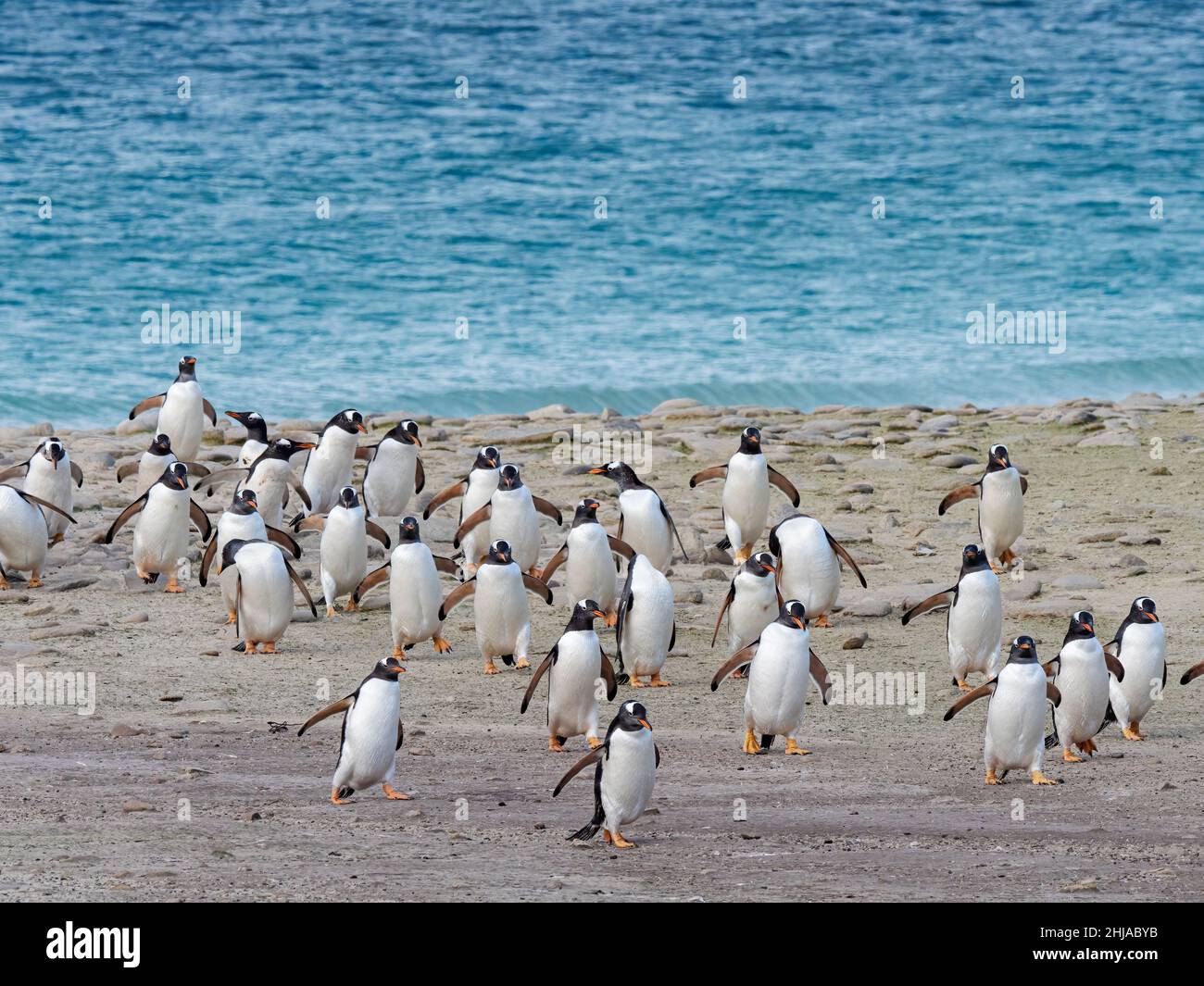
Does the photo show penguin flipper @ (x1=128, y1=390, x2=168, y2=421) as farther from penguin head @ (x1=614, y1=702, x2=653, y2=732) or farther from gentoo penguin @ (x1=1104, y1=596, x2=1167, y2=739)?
gentoo penguin @ (x1=1104, y1=596, x2=1167, y2=739)

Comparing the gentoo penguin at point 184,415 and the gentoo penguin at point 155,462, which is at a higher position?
the gentoo penguin at point 184,415

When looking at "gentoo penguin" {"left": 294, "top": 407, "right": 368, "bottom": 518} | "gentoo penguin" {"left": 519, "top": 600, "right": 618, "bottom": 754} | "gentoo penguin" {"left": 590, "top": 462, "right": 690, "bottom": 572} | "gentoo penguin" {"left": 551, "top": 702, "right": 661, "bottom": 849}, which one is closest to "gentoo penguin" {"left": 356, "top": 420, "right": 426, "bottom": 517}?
"gentoo penguin" {"left": 294, "top": 407, "right": 368, "bottom": 518}

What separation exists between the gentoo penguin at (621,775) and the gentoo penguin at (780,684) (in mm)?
1246

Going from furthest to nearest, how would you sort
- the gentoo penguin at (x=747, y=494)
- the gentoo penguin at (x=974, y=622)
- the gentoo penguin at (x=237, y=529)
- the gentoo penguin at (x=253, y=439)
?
the gentoo penguin at (x=253, y=439)
the gentoo penguin at (x=747, y=494)
the gentoo penguin at (x=237, y=529)
the gentoo penguin at (x=974, y=622)

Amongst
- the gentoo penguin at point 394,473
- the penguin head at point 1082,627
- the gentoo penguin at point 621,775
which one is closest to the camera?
the gentoo penguin at point 621,775

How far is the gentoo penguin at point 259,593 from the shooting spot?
9500mm

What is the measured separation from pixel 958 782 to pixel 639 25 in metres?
33.9

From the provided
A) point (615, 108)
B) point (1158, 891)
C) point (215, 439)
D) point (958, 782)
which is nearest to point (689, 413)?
point (215, 439)

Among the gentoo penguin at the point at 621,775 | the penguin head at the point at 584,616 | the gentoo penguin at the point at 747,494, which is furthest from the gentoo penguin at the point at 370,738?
the gentoo penguin at the point at 747,494

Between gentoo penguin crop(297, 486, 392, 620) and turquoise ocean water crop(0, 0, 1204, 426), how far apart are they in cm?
1073

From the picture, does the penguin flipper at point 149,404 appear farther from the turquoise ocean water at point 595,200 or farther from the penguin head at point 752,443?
the turquoise ocean water at point 595,200

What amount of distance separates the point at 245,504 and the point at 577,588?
209cm

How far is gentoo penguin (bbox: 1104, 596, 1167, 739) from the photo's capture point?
26.3ft
